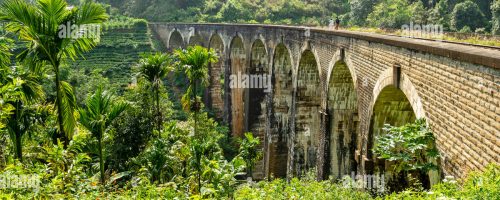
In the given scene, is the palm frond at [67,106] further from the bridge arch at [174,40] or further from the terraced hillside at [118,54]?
the bridge arch at [174,40]

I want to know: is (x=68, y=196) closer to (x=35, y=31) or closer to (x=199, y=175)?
(x=35, y=31)

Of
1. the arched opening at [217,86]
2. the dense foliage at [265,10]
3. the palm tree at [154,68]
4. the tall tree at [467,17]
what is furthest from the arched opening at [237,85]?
the dense foliage at [265,10]

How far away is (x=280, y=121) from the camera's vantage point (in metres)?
21.9

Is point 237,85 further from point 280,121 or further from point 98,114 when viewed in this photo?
point 98,114

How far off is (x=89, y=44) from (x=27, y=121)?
7.41 ft

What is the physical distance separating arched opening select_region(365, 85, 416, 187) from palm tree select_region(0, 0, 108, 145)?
6.37m

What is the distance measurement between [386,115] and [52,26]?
7.60 m

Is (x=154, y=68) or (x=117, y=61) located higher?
(x=117, y=61)

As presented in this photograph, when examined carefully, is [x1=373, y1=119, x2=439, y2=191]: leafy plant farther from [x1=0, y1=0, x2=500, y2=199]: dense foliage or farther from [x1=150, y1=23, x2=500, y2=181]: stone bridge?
[x1=150, y1=23, x2=500, y2=181]: stone bridge

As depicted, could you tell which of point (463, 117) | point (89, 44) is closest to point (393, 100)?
point (463, 117)

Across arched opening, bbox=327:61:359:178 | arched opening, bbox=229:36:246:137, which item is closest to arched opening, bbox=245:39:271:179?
arched opening, bbox=229:36:246:137

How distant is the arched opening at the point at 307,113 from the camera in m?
17.4

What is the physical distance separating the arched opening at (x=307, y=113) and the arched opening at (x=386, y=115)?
21.1 ft

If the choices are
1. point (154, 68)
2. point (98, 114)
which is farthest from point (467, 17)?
point (98, 114)
